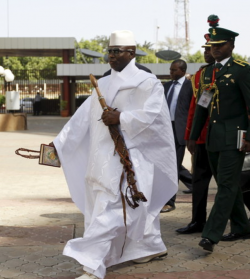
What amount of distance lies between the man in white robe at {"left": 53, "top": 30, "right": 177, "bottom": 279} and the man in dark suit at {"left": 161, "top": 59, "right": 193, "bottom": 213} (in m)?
2.23

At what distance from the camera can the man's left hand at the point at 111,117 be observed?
455 cm

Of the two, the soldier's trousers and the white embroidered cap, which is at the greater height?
the white embroidered cap

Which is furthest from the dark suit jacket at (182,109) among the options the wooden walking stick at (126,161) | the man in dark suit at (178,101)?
the wooden walking stick at (126,161)

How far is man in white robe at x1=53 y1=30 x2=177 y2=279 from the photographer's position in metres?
4.39

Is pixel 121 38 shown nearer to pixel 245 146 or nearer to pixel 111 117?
pixel 111 117

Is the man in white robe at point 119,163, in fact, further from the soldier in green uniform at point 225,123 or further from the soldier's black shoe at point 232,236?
the soldier's black shoe at point 232,236

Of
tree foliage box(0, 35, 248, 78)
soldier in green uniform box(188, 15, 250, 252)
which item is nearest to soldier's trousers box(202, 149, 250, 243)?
soldier in green uniform box(188, 15, 250, 252)

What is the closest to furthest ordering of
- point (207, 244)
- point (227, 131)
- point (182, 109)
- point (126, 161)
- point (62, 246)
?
point (126, 161) → point (207, 244) → point (227, 131) → point (62, 246) → point (182, 109)

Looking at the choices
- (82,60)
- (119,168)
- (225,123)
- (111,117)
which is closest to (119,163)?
(119,168)

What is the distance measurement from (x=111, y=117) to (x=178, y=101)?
285 centimetres

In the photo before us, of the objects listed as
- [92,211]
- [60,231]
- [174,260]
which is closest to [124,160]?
[92,211]

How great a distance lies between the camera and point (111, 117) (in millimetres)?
Answer: 4547

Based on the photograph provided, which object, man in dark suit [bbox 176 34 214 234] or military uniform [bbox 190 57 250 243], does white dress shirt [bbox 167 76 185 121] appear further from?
military uniform [bbox 190 57 250 243]

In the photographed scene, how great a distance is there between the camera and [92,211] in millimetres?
4793
